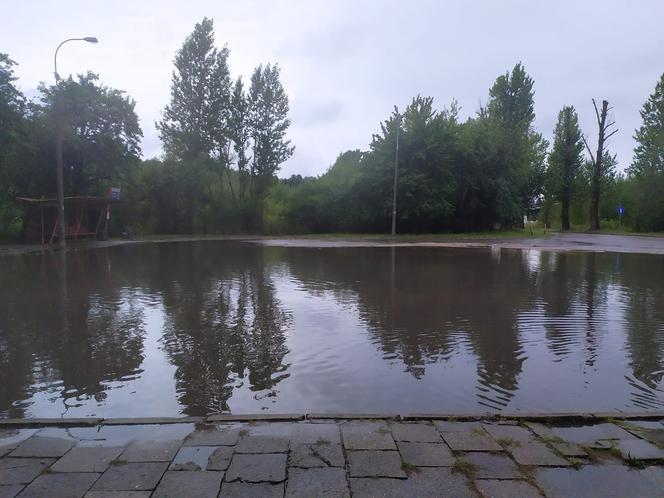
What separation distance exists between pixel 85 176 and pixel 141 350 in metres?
30.1

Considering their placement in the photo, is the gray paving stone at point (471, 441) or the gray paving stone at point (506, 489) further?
the gray paving stone at point (471, 441)

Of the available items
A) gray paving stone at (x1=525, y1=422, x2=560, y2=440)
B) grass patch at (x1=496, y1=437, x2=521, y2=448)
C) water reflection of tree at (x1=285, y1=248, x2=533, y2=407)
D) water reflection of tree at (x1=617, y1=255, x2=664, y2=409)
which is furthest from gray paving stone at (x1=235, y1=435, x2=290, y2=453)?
water reflection of tree at (x1=617, y1=255, x2=664, y2=409)

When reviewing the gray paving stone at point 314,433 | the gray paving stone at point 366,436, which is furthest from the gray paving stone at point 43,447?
the gray paving stone at point 366,436

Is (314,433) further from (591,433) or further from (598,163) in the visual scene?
(598,163)

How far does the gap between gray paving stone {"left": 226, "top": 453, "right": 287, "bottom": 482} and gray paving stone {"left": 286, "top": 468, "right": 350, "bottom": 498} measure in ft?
0.32

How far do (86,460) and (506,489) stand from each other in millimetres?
2844

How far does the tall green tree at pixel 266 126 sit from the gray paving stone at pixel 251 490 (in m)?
47.2

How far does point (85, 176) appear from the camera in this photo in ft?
110

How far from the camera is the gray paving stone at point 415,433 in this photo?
3.95 meters

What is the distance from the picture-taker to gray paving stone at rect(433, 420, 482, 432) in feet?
13.6

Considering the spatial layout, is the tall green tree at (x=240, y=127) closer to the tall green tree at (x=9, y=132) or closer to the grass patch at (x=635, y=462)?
the tall green tree at (x=9, y=132)

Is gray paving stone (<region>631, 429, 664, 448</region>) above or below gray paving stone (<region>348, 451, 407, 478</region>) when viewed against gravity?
below

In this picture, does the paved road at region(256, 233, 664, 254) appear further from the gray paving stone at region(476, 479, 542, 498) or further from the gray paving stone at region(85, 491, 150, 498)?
the gray paving stone at region(85, 491, 150, 498)

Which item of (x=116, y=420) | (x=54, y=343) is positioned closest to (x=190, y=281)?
(x=54, y=343)
